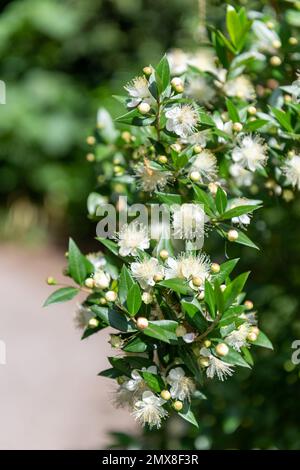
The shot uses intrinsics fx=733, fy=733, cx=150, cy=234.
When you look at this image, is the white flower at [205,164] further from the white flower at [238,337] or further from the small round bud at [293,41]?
the small round bud at [293,41]

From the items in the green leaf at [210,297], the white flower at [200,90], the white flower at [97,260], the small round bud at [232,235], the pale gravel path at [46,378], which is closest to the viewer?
the green leaf at [210,297]

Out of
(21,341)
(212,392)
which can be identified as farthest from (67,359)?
(212,392)

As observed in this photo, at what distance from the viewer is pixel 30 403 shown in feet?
9.33

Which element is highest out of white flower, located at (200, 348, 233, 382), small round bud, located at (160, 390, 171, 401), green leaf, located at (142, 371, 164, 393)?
white flower, located at (200, 348, 233, 382)

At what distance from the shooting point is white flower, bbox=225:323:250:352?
0.92m

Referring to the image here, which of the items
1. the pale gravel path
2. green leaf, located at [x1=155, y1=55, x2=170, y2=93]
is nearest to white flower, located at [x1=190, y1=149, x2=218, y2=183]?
green leaf, located at [x1=155, y1=55, x2=170, y2=93]

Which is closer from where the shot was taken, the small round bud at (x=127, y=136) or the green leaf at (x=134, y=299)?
the green leaf at (x=134, y=299)

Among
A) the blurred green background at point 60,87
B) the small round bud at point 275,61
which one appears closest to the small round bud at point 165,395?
the small round bud at point 275,61

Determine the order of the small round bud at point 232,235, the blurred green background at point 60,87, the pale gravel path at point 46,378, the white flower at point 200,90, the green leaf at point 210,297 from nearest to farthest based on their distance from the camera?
1. the green leaf at point 210,297
2. the small round bud at point 232,235
3. the white flower at point 200,90
4. the pale gravel path at point 46,378
5. the blurred green background at point 60,87

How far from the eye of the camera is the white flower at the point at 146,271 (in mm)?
899

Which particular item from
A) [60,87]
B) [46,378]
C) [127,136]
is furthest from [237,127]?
[60,87]

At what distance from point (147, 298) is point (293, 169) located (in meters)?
0.30

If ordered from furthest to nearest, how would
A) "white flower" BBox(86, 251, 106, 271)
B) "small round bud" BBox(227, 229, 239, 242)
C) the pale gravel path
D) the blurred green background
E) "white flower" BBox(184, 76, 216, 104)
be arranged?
the blurred green background → the pale gravel path → "white flower" BBox(184, 76, 216, 104) → "white flower" BBox(86, 251, 106, 271) → "small round bud" BBox(227, 229, 239, 242)

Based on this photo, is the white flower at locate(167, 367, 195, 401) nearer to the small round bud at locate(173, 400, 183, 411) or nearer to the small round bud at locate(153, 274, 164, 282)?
the small round bud at locate(173, 400, 183, 411)
